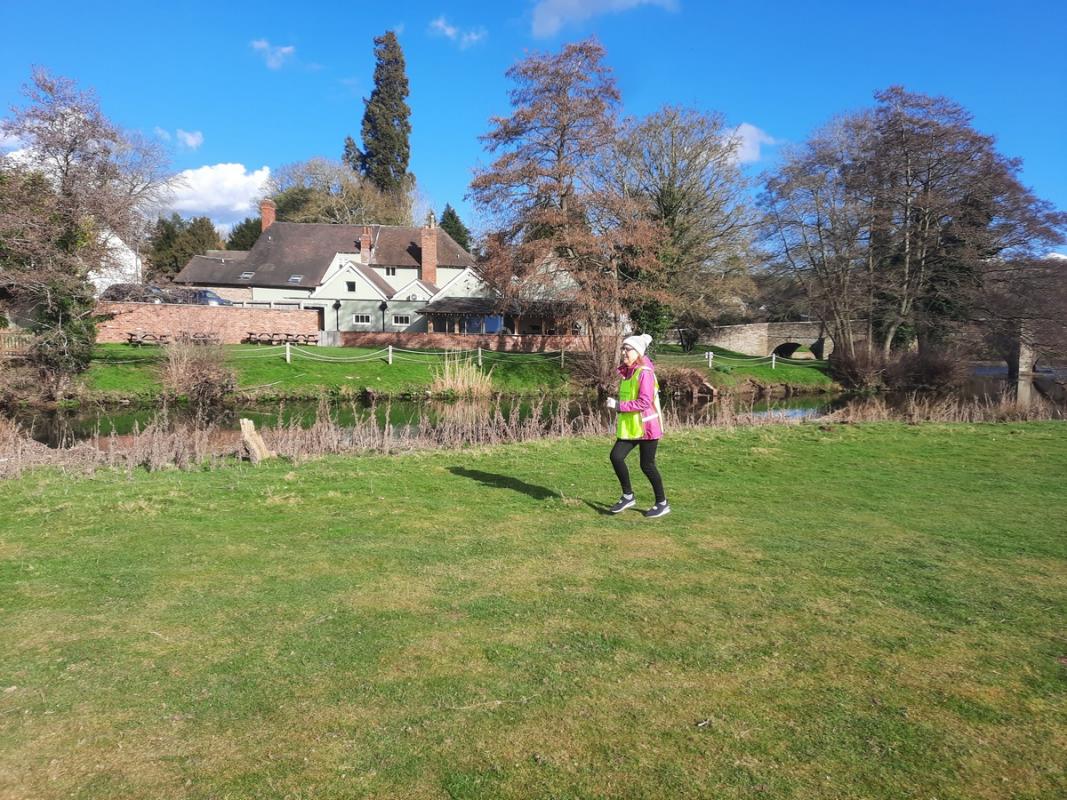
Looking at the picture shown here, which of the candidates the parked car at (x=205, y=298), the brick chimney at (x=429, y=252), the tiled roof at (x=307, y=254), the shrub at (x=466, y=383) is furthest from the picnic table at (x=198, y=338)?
the brick chimney at (x=429, y=252)

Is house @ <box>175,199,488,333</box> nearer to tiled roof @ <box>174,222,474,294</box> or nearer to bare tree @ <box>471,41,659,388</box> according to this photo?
tiled roof @ <box>174,222,474,294</box>

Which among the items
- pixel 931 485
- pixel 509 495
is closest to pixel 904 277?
pixel 931 485

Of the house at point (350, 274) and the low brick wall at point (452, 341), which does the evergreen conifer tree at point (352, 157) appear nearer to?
the house at point (350, 274)

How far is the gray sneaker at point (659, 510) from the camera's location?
711cm

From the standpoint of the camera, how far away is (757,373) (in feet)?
122

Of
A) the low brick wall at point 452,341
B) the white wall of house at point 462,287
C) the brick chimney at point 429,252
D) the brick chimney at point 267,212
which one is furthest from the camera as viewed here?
the brick chimney at point 267,212

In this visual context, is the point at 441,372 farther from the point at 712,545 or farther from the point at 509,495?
the point at 712,545

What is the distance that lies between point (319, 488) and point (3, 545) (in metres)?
3.21

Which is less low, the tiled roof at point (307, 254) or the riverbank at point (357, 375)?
the tiled roof at point (307, 254)

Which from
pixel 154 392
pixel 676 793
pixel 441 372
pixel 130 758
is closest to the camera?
pixel 676 793

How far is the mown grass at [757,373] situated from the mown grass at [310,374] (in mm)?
7244

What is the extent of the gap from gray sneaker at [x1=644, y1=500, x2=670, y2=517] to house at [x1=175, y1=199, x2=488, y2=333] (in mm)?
36880

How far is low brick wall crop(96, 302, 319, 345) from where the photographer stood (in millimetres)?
32500

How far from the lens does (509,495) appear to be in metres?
8.20
